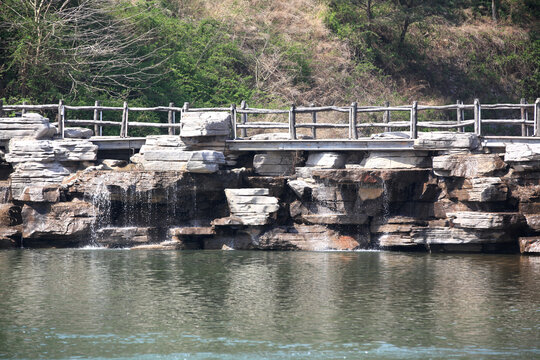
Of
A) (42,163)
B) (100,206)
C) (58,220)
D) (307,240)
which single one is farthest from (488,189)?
(42,163)

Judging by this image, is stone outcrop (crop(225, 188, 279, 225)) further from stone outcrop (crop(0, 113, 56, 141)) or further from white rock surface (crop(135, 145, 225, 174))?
stone outcrop (crop(0, 113, 56, 141))

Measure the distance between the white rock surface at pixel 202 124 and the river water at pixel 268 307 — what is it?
4132 mm

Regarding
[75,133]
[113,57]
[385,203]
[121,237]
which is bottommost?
[121,237]

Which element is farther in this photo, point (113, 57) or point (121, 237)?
point (113, 57)

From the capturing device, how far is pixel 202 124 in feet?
79.8

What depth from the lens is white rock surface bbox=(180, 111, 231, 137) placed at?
79.5 feet

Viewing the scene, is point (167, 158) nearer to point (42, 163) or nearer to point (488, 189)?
point (42, 163)

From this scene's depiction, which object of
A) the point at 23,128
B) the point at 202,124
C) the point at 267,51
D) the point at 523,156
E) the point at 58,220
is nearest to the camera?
the point at 523,156

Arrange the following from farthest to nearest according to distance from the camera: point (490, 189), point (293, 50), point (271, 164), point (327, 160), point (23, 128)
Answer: point (293, 50), point (271, 164), point (23, 128), point (327, 160), point (490, 189)

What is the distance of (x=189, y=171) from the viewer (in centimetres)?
2400

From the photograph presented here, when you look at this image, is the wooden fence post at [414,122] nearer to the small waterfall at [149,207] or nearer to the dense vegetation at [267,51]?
the small waterfall at [149,207]

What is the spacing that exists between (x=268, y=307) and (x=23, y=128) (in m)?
12.9

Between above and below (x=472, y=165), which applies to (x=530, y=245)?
below

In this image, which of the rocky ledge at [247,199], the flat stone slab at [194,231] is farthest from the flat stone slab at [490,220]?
the flat stone slab at [194,231]
